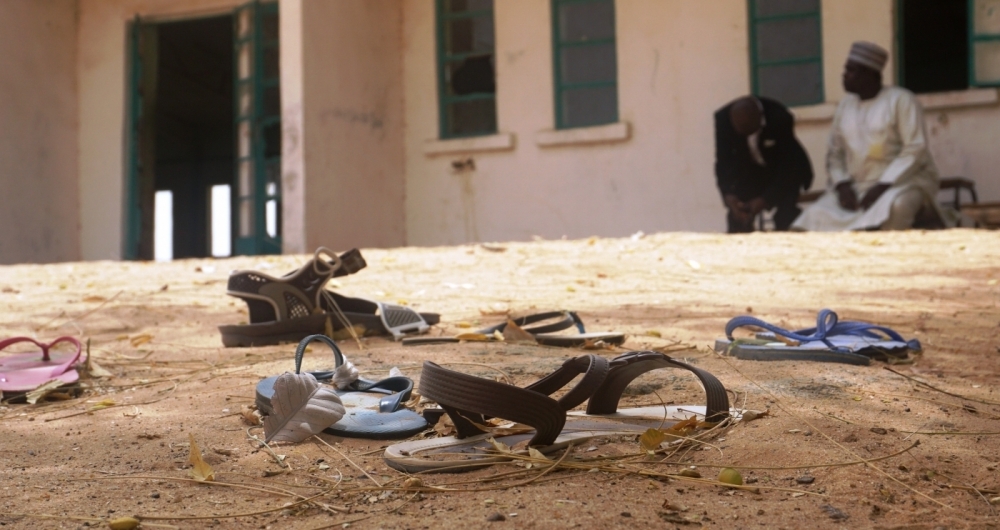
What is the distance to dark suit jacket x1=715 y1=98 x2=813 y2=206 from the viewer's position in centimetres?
784

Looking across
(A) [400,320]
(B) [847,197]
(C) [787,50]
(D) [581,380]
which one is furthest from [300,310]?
(C) [787,50]

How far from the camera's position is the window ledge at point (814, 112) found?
815cm

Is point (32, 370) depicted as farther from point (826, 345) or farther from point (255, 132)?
point (255, 132)

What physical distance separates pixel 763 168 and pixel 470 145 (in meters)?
2.86

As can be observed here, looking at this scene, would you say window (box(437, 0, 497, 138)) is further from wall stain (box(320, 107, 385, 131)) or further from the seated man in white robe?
the seated man in white robe

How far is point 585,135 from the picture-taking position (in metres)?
8.89

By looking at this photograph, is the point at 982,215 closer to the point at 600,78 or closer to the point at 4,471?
the point at 600,78

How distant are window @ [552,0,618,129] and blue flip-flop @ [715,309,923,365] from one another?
6350mm

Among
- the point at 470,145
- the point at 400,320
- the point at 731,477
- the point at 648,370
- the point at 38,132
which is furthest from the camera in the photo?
the point at 38,132

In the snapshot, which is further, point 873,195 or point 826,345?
point 873,195

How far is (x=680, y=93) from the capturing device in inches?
343

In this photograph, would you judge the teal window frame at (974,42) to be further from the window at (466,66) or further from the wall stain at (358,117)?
the wall stain at (358,117)

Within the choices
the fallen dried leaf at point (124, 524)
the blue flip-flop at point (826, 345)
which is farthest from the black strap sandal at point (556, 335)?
the fallen dried leaf at point (124, 524)

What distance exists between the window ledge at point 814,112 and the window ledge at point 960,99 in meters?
0.70
